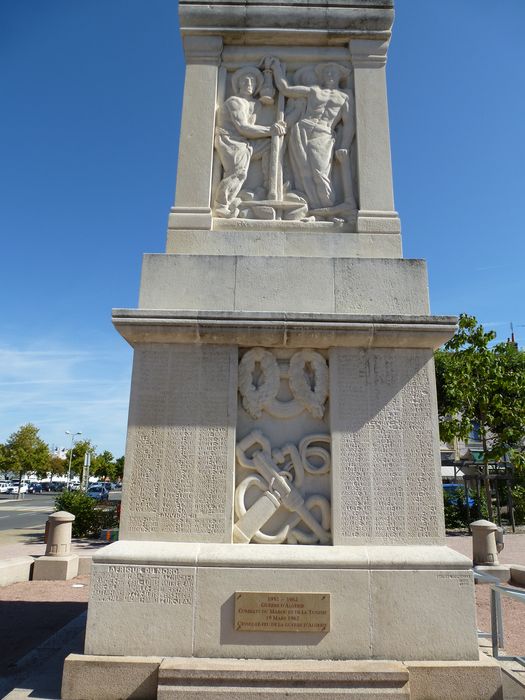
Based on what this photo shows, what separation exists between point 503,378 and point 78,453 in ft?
194

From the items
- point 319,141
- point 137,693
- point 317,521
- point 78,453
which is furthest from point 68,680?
point 78,453

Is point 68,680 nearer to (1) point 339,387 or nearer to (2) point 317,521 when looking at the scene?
(2) point 317,521

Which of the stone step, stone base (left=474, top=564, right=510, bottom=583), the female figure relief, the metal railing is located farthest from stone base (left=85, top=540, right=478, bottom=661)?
stone base (left=474, top=564, right=510, bottom=583)

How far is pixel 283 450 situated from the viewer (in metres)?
5.20

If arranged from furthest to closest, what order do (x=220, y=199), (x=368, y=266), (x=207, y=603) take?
(x=220, y=199) → (x=368, y=266) → (x=207, y=603)

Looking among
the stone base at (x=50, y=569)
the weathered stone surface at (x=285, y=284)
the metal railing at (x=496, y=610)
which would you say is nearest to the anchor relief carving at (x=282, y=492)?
the weathered stone surface at (x=285, y=284)

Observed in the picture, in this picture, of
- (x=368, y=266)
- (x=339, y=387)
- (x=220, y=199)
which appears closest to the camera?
(x=339, y=387)

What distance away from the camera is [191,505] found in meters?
4.97

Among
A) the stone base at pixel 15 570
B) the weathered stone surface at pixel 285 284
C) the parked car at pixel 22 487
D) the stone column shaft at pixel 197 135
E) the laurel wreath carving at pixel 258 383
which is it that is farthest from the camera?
the parked car at pixel 22 487

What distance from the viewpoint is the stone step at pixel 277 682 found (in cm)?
418

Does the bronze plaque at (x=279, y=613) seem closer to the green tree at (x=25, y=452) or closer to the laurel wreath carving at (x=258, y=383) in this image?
the laurel wreath carving at (x=258, y=383)

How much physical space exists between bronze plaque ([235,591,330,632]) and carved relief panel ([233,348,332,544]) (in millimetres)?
544

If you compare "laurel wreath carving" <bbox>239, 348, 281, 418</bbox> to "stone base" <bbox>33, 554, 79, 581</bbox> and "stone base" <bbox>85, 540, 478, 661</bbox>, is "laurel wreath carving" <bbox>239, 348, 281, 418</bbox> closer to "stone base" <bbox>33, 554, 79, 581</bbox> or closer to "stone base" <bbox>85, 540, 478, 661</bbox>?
"stone base" <bbox>85, 540, 478, 661</bbox>

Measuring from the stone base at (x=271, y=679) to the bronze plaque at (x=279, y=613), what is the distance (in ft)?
0.89
